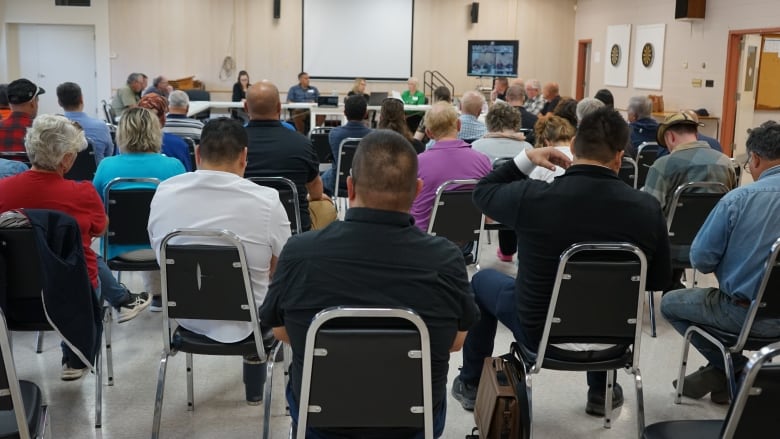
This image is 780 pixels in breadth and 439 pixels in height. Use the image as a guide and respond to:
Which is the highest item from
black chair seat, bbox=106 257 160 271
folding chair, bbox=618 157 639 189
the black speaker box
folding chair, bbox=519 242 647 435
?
the black speaker box

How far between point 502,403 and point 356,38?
13500 millimetres

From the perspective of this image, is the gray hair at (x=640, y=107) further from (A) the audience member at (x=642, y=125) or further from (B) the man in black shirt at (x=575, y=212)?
(B) the man in black shirt at (x=575, y=212)

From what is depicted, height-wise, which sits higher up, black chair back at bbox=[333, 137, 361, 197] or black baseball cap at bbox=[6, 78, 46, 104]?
black baseball cap at bbox=[6, 78, 46, 104]

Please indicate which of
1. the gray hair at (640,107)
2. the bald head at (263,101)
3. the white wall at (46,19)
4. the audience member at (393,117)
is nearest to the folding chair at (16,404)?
the bald head at (263,101)

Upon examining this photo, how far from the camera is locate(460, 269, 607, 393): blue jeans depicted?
3031 mm

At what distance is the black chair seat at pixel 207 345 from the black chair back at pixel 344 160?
342 cm

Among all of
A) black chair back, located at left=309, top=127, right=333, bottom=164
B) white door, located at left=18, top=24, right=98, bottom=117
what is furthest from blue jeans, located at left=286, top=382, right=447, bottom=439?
white door, located at left=18, top=24, right=98, bottom=117

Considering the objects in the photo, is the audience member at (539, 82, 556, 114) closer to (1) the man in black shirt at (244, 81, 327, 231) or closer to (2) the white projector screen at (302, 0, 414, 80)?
(2) the white projector screen at (302, 0, 414, 80)

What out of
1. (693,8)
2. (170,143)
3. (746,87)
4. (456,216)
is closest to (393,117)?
(170,143)

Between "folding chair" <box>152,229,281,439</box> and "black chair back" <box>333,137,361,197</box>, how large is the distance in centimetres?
344

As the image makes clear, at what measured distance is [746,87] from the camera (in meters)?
10.6

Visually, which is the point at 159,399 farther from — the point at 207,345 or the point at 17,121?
the point at 17,121

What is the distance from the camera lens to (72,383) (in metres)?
3.58

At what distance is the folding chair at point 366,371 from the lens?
75.8 inches
